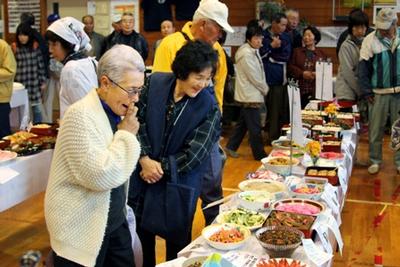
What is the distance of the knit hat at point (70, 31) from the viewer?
9.55 feet

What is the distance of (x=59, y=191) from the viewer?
173 centimetres

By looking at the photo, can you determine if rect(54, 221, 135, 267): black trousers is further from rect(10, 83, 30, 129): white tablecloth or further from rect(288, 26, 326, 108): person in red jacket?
rect(288, 26, 326, 108): person in red jacket

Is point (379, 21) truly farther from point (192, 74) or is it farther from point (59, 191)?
point (59, 191)

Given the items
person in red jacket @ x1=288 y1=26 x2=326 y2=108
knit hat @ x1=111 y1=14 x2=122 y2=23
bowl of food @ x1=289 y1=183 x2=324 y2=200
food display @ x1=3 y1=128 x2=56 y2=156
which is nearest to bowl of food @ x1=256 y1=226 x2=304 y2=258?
bowl of food @ x1=289 y1=183 x2=324 y2=200

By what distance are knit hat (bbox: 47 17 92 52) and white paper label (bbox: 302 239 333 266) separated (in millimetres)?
1727

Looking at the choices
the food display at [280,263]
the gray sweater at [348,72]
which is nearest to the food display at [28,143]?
the food display at [280,263]

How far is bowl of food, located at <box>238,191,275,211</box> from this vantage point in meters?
2.27

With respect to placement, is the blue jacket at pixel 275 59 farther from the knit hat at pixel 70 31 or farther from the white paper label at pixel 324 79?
the knit hat at pixel 70 31

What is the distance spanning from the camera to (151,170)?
2.35 metres

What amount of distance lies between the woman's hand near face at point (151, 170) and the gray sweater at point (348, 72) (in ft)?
11.6

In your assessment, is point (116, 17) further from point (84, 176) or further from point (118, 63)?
point (84, 176)

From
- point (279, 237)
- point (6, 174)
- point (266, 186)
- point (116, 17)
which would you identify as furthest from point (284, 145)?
point (116, 17)

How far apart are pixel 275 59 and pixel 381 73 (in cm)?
151

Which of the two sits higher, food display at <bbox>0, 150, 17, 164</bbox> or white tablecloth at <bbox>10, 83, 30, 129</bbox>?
food display at <bbox>0, 150, 17, 164</bbox>
